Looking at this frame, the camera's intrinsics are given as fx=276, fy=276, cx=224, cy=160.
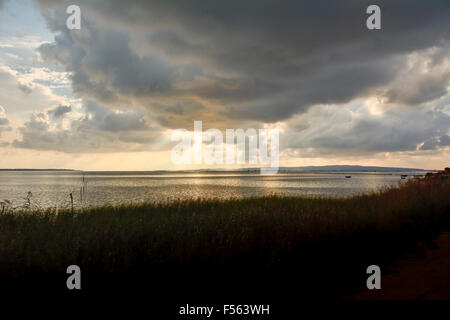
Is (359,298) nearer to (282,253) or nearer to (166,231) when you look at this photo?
(282,253)

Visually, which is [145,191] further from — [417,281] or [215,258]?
[417,281]

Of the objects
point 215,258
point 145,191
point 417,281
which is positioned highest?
point 215,258

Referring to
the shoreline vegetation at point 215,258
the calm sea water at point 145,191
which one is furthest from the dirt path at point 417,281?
the calm sea water at point 145,191

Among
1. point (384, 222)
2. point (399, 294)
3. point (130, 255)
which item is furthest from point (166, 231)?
point (384, 222)

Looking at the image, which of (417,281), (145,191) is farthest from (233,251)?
(145,191)

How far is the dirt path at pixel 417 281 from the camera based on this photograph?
5.20 meters

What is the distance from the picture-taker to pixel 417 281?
19.1 ft

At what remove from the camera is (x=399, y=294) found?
5316mm

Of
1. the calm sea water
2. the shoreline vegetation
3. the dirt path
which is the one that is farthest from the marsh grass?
the calm sea water

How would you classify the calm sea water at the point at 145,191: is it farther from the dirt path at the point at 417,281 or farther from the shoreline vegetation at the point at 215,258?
the dirt path at the point at 417,281

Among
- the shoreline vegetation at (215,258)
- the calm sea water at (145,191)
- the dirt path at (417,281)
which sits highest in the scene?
the shoreline vegetation at (215,258)

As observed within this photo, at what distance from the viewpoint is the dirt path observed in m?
5.20
